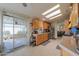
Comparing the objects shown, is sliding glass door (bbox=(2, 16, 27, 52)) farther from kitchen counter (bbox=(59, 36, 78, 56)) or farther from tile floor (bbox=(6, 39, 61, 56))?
kitchen counter (bbox=(59, 36, 78, 56))

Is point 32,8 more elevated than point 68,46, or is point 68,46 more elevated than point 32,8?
point 32,8

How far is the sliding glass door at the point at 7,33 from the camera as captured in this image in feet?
4.36

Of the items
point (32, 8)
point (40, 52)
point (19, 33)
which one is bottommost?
point (40, 52)

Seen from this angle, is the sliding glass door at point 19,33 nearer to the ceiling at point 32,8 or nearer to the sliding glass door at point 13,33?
the sliding glass door at point 13,33

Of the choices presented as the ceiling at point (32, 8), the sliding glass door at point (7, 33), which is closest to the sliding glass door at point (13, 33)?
the sliding glass door at point (7, 33)

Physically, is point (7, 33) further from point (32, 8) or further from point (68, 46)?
point (68, 46)

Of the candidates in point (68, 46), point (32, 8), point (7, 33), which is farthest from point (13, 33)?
point (68, 46)

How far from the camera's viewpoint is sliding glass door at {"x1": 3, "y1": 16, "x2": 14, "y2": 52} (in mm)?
1328

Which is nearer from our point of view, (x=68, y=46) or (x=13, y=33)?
(x=13, y=33)

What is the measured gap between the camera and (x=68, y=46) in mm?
1557

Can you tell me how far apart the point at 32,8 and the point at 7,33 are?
0.48m

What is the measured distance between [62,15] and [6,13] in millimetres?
725

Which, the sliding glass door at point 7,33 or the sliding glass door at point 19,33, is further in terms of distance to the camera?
the sliding glass door at point 19,33

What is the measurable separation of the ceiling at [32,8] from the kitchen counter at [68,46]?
13.9 inches
